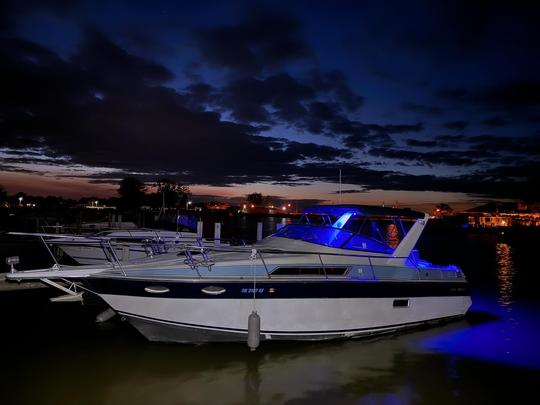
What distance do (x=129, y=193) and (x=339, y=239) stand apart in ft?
286

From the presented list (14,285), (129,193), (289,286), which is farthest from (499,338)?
(129,193)

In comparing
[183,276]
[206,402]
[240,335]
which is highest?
[183,276]

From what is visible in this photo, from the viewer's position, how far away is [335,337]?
9453 millimetres

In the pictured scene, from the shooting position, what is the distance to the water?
7.19 meters

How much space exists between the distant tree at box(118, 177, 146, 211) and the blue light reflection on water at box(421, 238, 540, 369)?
83927 millimetres

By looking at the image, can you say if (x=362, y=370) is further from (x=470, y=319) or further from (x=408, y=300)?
(x=470, y=319)

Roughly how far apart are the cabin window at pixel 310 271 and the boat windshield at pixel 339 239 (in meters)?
0.74

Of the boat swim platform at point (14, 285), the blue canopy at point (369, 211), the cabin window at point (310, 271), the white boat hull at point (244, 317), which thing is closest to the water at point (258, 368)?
the white boat hull at point (244, 317)

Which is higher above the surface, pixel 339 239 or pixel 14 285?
pixel 339 239

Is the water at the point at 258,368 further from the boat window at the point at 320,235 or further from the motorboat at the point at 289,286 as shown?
the boat window at the point at 320,235

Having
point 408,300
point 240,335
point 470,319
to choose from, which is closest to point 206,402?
point 240,335

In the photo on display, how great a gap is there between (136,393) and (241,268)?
3.04m

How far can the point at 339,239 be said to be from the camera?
33.2 feet

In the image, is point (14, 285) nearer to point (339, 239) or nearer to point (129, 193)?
point (339, 239)
